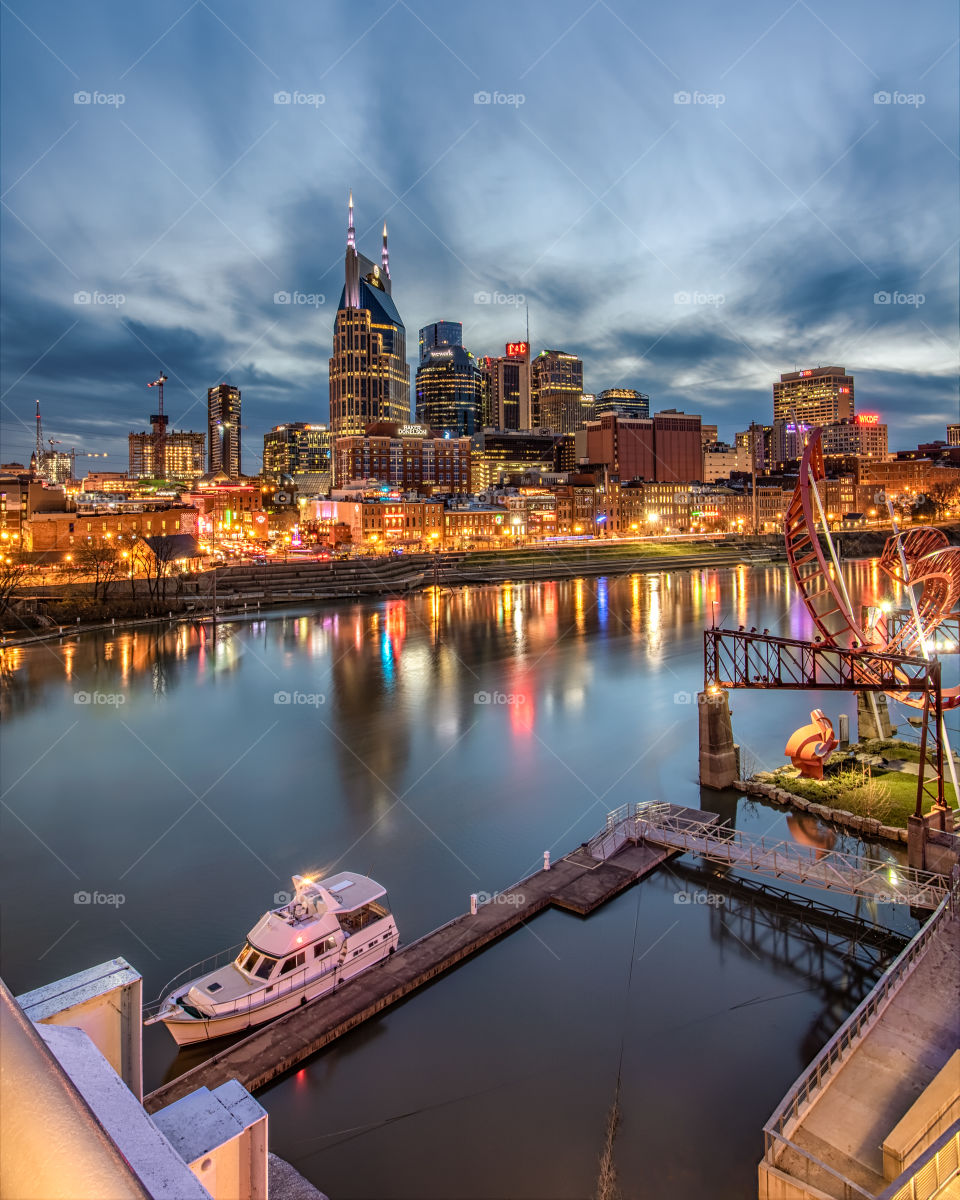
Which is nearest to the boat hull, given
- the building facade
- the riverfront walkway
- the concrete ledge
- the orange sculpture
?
the riverfront walkway

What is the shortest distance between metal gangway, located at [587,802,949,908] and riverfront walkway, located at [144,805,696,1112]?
0.35 metres

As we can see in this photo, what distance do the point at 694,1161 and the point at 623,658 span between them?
35.2 metres

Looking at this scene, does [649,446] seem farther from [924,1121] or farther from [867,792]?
[924,1121]

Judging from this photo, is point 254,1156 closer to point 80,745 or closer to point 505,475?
point 80,745

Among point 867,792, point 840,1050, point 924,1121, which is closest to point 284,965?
point 840,1050

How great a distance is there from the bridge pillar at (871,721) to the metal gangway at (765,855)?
29.6 ft

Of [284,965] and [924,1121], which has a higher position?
[924,1121]

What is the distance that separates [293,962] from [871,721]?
20749 millimetres

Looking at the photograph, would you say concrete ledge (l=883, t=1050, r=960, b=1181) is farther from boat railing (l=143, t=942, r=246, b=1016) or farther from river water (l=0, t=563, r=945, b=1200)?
boat railing (l=143, t=942, r=246, b=1016)

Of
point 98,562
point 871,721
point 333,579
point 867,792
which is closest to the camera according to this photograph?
point 867,792

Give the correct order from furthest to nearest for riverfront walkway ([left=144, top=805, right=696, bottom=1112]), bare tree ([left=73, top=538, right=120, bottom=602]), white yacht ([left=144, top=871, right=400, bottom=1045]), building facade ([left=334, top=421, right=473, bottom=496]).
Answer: building facade ([left=334, top=421, right=473, bottom=496]) < bare tree ([left=73, top=538, right=120, bottom=602]) < white yacht ([left=144, top=871, right=400, bottom=1045]) < riverfront walkway ([left=144, top=805, right=696, bottom=1112])

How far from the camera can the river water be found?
10.6 meters

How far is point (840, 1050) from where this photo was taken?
9719 mm

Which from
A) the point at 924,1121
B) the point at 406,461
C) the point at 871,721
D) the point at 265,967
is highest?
the point at 406,461
